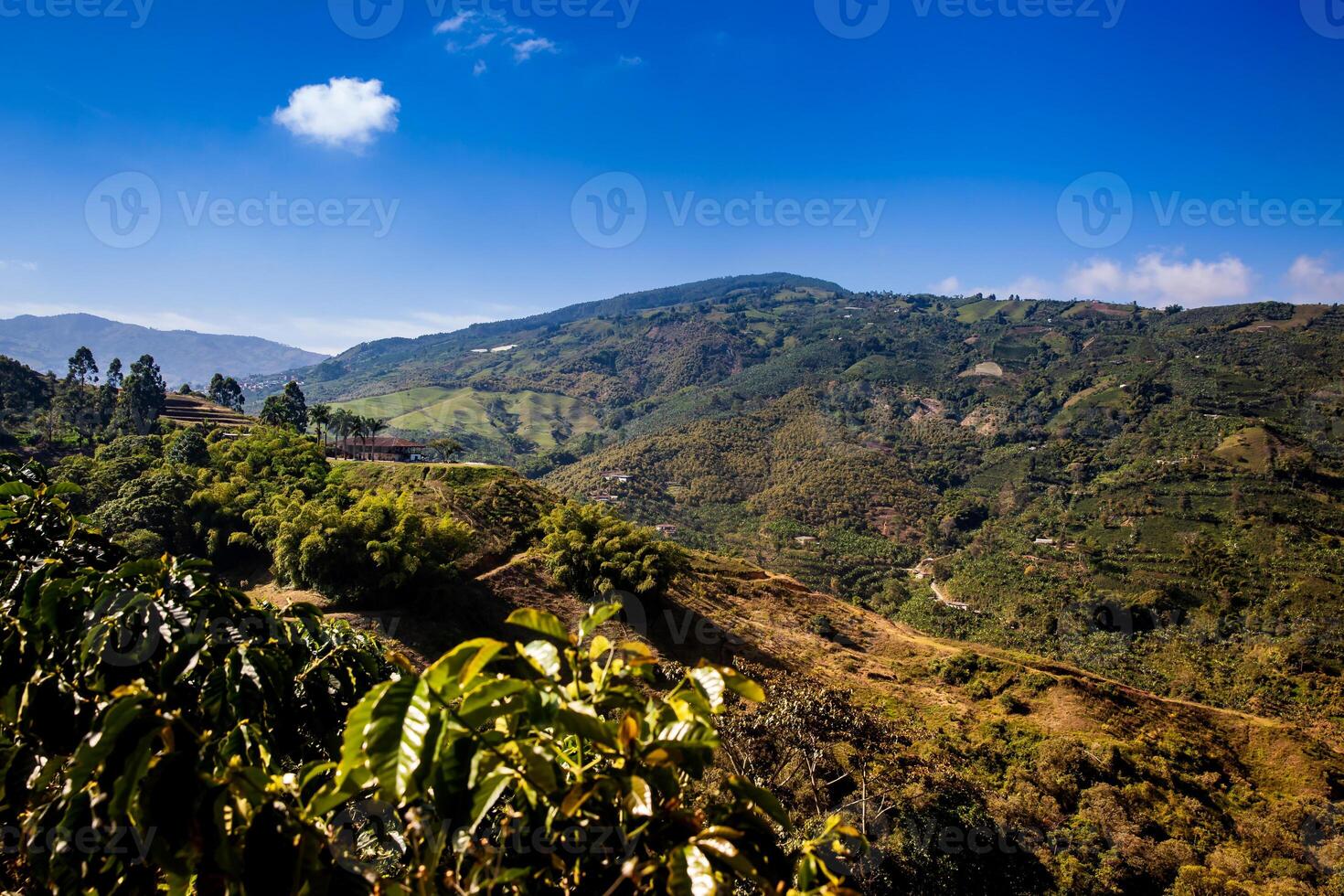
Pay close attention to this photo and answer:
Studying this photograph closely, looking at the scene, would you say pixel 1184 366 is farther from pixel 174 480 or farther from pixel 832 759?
pixel 174 480

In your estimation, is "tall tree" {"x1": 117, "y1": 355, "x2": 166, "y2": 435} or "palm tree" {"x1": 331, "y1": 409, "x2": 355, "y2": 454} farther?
"palm tree" {"x1": 331, "y1": 409, "x2": 355, "y2": 454}

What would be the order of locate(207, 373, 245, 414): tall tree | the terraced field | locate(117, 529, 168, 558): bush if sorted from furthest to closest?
1. the terraced field
2. locate(207, 373, 245, 414): tall tree
3. locate(117, 529, 168, 558): bush

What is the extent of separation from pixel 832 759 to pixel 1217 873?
7.09 m

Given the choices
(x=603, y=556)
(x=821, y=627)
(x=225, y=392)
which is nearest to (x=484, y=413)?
(x=225, y=392)

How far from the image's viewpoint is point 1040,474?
8700 cm

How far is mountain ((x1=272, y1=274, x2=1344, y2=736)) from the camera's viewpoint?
43469 mm

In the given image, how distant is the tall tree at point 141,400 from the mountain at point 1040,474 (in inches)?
1995

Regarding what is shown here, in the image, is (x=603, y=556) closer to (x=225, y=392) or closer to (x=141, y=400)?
(x=141, y=400)

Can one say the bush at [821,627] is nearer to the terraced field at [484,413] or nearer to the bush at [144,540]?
the bush at [144,540]

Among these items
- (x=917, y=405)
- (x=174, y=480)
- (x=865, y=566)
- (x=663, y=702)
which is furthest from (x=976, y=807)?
(x=917, y=405)

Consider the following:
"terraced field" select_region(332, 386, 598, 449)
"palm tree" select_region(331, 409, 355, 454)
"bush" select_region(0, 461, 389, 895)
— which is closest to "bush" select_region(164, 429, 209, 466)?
"palm tree" select_region(331, 409, 355, 454)

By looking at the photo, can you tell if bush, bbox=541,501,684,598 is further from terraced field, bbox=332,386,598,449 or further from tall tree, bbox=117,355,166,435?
terraced field, bbox=332,386,598,449

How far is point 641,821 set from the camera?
130cm

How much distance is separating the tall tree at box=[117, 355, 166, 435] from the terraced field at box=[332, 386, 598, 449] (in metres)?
86.5
